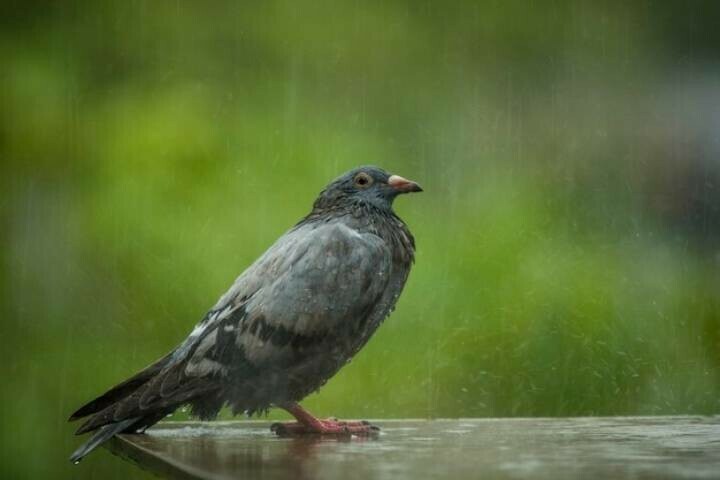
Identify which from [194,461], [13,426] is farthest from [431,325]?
[194,461]

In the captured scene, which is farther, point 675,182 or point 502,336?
point 675,182

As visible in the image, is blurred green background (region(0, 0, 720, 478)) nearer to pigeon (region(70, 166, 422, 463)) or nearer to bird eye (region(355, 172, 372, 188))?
bird eye (region(355, 172, 372, 188))

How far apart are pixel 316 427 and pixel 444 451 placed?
2.09 feet

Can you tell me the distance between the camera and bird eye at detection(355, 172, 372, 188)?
3.41 m

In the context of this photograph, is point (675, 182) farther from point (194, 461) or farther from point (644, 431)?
point (194, 461)

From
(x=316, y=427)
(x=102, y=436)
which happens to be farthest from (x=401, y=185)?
(x=102, y=436)

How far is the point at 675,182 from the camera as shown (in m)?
6.32

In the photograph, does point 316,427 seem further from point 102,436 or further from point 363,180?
point 363,180

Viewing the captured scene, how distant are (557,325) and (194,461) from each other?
13.5 feet

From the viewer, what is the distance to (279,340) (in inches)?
118

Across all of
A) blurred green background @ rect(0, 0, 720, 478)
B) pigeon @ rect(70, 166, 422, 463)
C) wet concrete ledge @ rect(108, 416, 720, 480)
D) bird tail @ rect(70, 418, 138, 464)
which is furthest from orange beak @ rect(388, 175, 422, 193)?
blurred green background @ rect(0, 0, 720, 478)

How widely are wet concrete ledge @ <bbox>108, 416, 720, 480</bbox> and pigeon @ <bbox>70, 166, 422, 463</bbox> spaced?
82 millimetres

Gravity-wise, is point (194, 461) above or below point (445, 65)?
below

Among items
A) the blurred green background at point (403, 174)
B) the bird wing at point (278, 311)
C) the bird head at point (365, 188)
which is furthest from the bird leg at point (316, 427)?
the blurred green background at point (403, 174)
